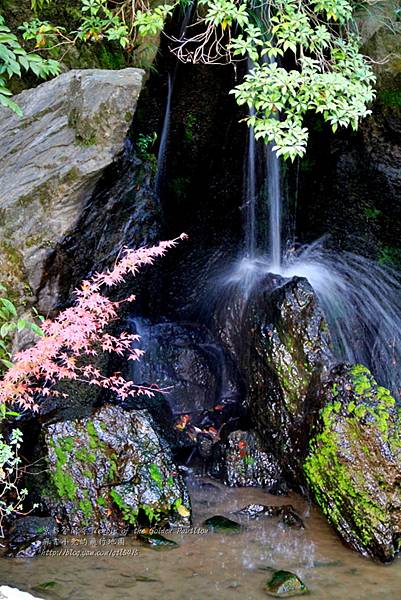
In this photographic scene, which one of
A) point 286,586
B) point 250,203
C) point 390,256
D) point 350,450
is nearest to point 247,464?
point 350,450

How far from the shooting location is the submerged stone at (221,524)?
15.2 ft

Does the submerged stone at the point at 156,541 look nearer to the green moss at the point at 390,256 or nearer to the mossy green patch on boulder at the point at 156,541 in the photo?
the mossy green patch on boulder at the point at 156,541

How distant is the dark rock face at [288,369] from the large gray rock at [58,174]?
2.06m

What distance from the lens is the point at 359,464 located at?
464 cm

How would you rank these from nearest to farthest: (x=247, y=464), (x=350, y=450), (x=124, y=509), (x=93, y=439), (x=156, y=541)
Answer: (x=156, y=541), (x=124, y=509), (x=350, y=450), (x=93, y=439), (x=247, y=464)

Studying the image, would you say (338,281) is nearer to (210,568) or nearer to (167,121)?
(167,121)

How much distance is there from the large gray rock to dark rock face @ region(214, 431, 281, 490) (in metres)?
2.11

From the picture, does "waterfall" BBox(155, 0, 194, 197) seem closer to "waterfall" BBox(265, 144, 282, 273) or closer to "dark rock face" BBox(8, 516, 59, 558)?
"waterfall" BBox(265, 144, 282, 273)

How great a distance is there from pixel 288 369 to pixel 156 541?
196cm

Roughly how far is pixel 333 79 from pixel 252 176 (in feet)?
8.61

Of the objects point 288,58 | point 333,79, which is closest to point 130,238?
point 333,79

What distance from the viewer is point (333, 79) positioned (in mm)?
5434

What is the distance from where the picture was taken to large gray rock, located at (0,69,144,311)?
4773 mm

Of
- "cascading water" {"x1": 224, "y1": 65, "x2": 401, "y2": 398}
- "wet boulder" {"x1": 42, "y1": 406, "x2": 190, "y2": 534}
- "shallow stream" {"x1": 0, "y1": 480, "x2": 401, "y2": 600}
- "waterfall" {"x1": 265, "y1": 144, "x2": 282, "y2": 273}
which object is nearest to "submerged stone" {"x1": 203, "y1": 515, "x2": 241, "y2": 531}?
"shallow stream" {"x1": 0, "y1": 480, "x2": 401, "y2": 600}
